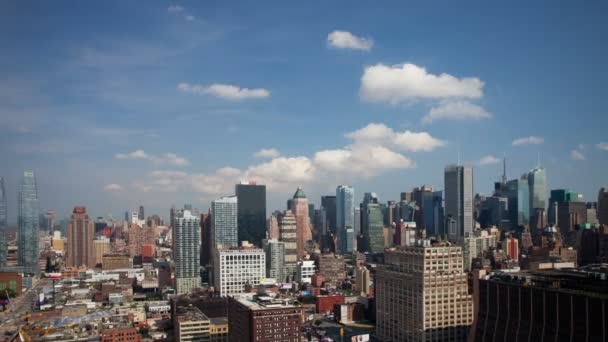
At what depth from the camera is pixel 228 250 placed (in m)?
47.7

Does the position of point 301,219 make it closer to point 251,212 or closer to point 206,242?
point 251,212

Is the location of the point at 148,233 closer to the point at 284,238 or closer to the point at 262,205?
the point at 262,205

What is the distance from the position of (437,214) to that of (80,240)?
155 feet

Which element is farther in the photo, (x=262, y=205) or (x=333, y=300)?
(x=262, y=205)

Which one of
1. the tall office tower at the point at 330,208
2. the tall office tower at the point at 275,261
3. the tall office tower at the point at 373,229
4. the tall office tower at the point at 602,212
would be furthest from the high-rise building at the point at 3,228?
the tall office tower at the point at 330,208

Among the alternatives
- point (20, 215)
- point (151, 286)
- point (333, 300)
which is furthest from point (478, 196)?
point (20, 215)

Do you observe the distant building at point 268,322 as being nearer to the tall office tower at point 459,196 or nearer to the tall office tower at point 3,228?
the tall office tower at point 3,228

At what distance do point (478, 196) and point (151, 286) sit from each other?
143 feet

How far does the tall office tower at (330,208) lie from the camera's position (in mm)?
90938

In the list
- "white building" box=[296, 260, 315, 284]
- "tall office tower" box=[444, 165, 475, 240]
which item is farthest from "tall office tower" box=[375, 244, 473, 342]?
"tall office tower" box=[444, 165, 475, 240]

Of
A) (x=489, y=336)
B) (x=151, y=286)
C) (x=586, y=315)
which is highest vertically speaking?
(x=586, y=315)

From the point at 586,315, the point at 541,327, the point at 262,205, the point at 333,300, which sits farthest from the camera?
the point at 262,205

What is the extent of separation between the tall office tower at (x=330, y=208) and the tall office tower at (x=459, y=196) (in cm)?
2224

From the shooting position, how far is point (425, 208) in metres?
77.6
